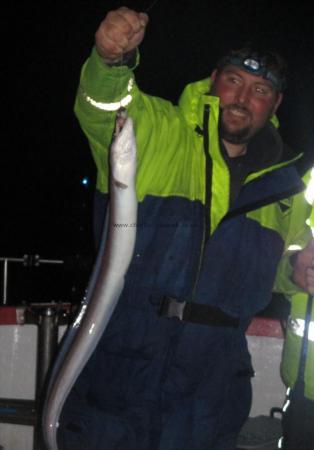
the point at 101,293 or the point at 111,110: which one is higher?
the point at 111,110

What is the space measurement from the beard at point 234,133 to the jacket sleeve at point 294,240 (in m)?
0.46

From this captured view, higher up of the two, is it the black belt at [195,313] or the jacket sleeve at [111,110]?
the jacket sleeve at [111,110]

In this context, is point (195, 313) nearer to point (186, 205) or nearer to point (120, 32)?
point (186, 205)

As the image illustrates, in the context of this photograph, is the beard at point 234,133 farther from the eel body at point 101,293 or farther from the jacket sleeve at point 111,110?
the eel body at point 101,293

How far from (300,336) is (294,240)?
0.57m

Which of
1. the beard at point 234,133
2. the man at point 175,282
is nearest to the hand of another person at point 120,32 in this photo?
the man at point 175,282

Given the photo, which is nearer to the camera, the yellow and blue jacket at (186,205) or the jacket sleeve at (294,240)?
the yellow and blue jacket at (186,205)

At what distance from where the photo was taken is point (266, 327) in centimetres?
472

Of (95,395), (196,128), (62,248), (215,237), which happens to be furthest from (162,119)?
(62,248)

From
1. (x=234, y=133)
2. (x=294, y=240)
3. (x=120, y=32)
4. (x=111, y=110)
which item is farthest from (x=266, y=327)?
(x=120, y=32)

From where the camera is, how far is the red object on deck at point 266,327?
471cm

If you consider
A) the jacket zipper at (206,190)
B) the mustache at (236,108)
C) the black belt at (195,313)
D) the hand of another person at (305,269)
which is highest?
the mustache at (236,108)

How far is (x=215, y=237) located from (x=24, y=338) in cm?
206

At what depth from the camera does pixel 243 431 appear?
4.07 metres
